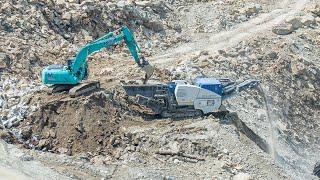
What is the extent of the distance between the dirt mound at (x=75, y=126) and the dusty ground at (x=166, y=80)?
0.03m

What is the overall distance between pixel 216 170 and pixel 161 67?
7993 mm

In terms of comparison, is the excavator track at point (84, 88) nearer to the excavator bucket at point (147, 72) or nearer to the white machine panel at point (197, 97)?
the excavator bucket at point (147, 72)

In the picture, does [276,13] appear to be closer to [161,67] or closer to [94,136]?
[161,67]

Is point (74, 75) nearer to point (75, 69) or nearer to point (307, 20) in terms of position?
point (75, 69)

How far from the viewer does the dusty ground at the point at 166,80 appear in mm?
20219

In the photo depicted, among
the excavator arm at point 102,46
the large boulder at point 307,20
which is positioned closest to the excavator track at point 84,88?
the excavator arm at point 102,46

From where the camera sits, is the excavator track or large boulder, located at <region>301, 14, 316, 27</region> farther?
large boulder, located at <region>301, 14, 316, 27</region>

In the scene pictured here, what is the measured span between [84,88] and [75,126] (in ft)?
5.75

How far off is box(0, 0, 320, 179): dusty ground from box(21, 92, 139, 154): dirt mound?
0.03 m

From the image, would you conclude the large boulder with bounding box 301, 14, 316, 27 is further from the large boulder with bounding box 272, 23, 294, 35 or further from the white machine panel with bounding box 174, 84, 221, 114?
the white machine panel with bounding box 174, 84, 221, 114

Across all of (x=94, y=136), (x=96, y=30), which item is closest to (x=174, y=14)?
(x=96, y=30)

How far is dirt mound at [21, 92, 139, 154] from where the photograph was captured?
20531 mm

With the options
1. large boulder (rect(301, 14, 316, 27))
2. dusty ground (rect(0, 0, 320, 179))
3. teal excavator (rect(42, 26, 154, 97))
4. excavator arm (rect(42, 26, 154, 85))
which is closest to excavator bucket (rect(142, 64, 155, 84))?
dusty ground (rect(0, 0, 320, 179))

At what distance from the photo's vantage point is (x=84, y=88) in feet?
72.3
